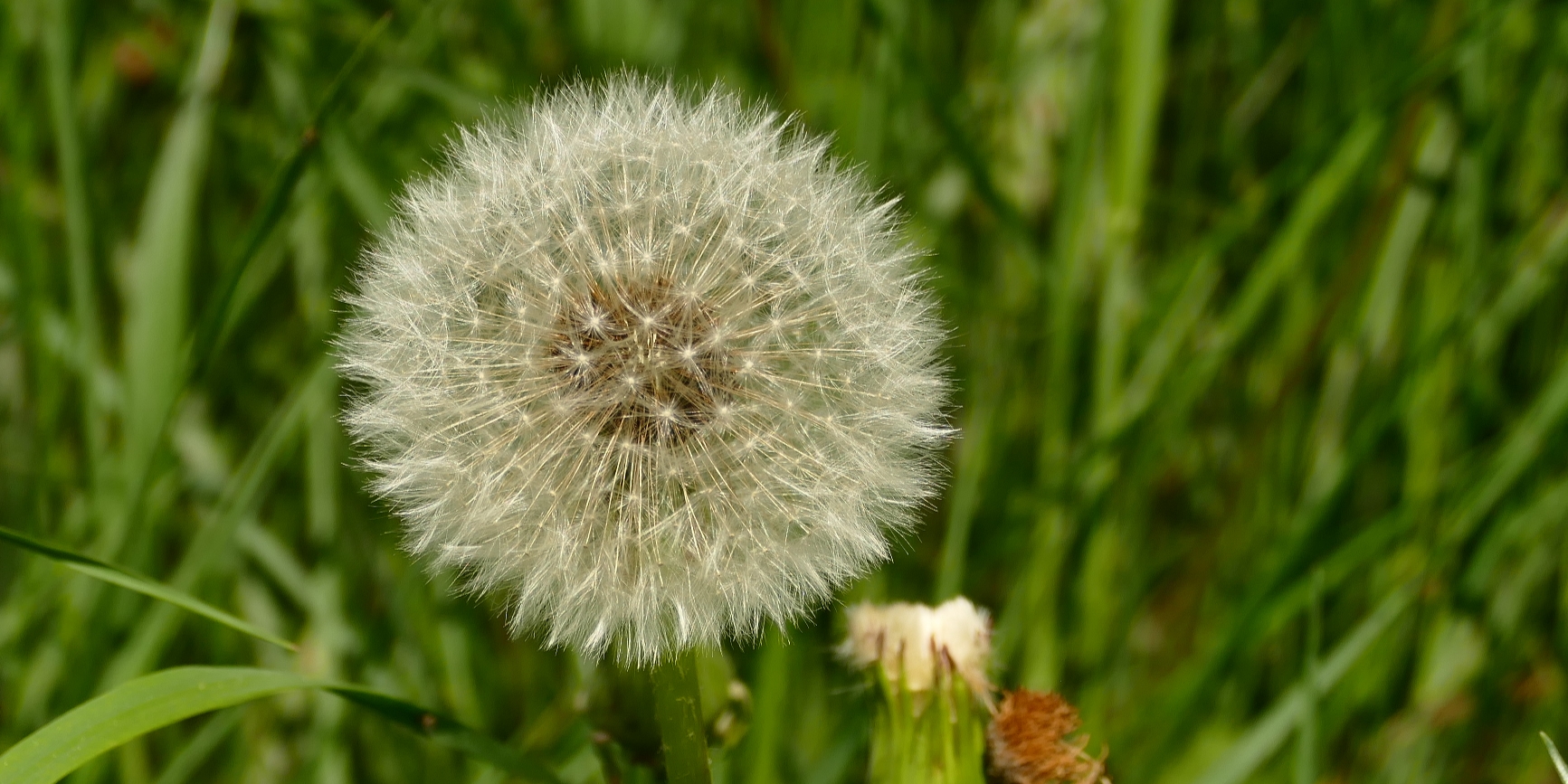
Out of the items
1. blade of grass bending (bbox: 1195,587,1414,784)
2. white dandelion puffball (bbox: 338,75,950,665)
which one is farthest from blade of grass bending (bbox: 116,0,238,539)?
blade of grass bending (bbox: 1195,587,1414,784)

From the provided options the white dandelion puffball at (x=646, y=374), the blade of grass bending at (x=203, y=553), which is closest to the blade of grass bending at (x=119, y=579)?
the white dandelion puffball at (x=646, y=374)

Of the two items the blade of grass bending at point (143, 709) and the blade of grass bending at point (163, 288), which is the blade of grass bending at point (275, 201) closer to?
the blade of grass bending at point (163, 288)

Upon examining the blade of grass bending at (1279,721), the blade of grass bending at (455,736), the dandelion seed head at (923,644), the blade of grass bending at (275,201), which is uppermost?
the blade of grass bending at (275,201)

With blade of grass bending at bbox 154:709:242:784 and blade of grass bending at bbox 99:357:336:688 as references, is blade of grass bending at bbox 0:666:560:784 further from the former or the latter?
blade of grass bending at bbox 154:709:242:784

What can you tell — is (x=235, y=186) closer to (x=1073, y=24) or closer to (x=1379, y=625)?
(x=1073, y=24)

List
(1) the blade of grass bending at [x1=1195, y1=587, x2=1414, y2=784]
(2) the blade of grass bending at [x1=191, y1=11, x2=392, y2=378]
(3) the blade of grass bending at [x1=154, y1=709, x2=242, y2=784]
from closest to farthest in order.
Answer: (2) the blade of grass bending at [x1=191, y1=11, x2=392, y2=378] < (1) the blade of grass bending at [x1=1195, y1=587, x2=1414, y2=784] < (3) the blade of grass bending at [x1=154, y1=709, x2=242, y2=784]
